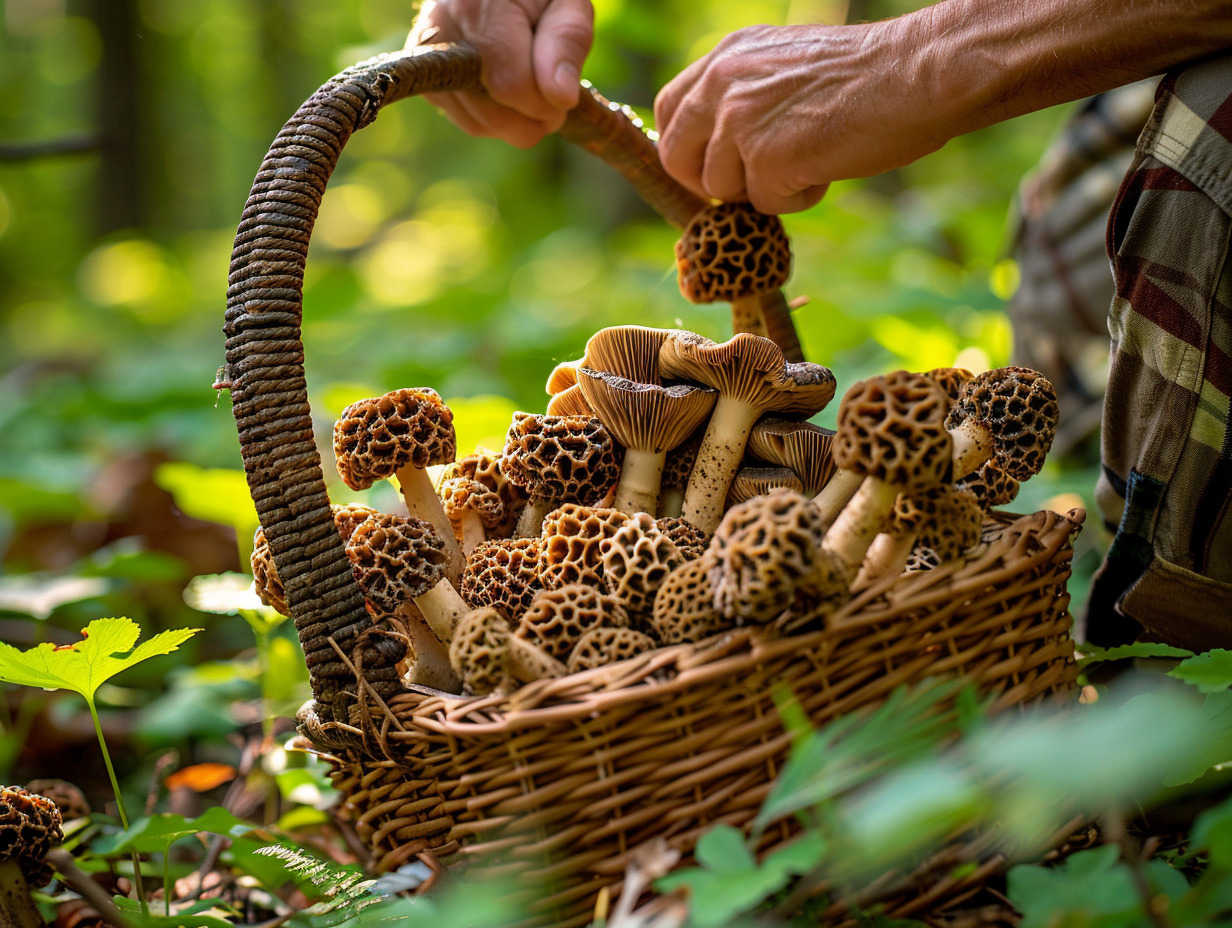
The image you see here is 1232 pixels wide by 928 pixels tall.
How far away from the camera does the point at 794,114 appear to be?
125 centimetres

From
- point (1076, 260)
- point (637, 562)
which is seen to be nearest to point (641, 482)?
point (637, 562)

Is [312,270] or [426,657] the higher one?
[312,270]

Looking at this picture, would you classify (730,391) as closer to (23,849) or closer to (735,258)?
(735,258)

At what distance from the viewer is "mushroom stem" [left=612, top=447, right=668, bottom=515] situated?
114 cm

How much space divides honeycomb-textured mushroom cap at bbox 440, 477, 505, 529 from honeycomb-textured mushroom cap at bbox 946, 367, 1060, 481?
0.62 metres

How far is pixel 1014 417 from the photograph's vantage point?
0.99 m

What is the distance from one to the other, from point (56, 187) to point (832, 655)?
1514cm

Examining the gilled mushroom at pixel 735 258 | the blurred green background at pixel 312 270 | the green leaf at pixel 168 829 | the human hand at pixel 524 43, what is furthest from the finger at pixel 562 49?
the green leaf at pixel 168 829

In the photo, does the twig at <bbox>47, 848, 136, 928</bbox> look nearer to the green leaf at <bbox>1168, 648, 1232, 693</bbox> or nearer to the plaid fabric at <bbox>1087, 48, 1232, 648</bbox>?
the green leaf at <bbox>1168, 648, 1232, 693</bbox>

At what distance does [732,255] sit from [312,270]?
8.30 meters

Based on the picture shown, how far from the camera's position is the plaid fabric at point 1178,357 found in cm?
100

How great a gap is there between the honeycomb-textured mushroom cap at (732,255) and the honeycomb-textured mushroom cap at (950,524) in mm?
565

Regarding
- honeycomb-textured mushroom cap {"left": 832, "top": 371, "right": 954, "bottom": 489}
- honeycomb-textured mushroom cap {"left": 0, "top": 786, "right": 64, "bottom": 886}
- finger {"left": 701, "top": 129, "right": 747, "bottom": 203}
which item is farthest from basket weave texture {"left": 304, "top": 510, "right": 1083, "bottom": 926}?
finger {"left": 701, "top": 129, "right": 747, "bottom": 203}

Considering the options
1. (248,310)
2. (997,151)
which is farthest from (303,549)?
(997,151)
